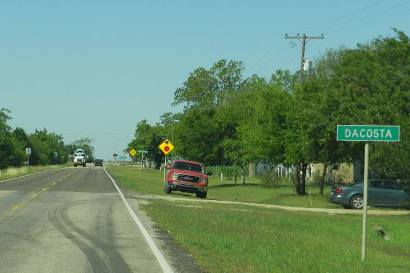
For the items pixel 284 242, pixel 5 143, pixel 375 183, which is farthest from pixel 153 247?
pixel 5 143

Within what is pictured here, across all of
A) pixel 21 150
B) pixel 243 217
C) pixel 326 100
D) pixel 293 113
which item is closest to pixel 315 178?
pixel 293 113

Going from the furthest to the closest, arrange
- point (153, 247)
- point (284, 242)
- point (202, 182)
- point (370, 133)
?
1. point (202, 182)
2. point (284, 242)
3. point (153, 247)
4. point (370, 133)

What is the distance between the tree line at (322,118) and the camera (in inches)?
1130

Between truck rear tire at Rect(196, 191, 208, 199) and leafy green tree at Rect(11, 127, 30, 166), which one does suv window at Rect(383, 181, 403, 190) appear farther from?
leafy green tree at Rect(11, 127, 30, 166)

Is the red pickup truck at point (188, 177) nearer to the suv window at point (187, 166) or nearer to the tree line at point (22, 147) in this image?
the suv window at point (187, 166)

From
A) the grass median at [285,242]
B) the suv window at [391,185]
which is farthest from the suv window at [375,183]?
the grass median at [285,242]

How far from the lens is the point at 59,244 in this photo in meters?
14.9

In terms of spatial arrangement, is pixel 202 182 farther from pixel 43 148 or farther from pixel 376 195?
pixel 43 148

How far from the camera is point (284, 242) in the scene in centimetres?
1677

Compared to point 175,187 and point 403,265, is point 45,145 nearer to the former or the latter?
point 175,187

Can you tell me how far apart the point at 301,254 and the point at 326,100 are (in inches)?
846

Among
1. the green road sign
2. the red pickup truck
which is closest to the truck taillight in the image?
the red pickup truck

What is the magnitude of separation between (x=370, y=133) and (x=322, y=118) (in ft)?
70.2

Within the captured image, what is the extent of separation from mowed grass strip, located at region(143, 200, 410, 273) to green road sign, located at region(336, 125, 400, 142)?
2381 mm
